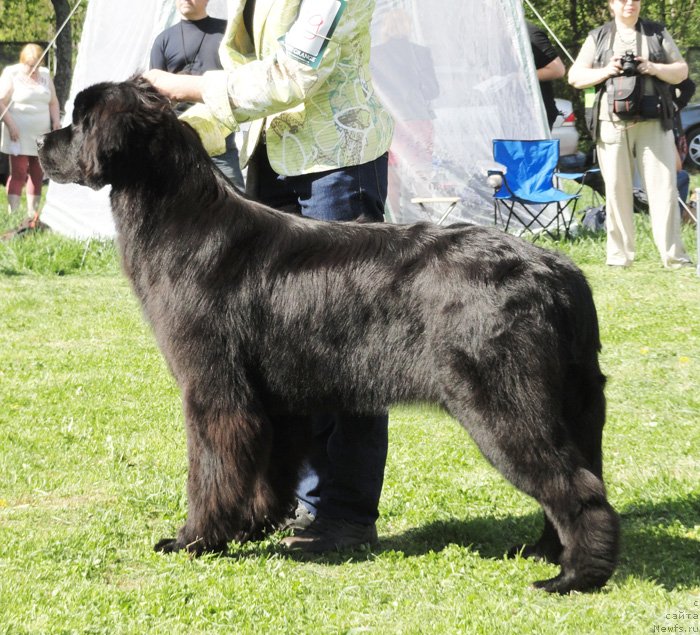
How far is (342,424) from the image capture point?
3701 mm

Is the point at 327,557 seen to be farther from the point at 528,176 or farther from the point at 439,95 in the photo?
the point at 439,95

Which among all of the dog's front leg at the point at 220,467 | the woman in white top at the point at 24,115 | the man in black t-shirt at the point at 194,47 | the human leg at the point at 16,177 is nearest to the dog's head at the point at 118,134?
the dog's front leg at the point at 220,467

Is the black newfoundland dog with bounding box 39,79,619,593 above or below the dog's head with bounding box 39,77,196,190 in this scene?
below

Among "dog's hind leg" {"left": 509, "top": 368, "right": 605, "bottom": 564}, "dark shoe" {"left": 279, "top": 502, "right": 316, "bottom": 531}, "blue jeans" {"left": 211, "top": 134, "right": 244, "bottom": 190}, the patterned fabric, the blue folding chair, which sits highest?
the patterned fabric

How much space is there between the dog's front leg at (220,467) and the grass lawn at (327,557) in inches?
4.6

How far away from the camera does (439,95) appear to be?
35.0ft

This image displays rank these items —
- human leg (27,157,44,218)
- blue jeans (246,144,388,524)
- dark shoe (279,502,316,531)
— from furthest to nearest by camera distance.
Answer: human leg (27,157,44,218)
dark shoe (279,502,316,531)
blue jeans (246,144,388,524)

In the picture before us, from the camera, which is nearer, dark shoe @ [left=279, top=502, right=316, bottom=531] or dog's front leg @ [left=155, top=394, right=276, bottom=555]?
dog's front leg @ [left=155, top=394, right=276, bottom=555]

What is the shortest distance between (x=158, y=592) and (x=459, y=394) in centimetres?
115

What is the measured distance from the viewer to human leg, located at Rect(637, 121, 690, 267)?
8992mm

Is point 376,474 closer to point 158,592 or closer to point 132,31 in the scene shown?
point 158,592

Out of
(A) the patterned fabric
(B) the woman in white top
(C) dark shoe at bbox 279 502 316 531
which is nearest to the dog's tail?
(A) the patterned fabric

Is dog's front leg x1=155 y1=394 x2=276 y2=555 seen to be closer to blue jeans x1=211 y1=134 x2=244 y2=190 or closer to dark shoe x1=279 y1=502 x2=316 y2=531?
dark shoe x1=279 y1=502 x2=316 y2=531

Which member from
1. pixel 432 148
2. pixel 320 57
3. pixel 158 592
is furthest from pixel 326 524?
pixel 432 148
